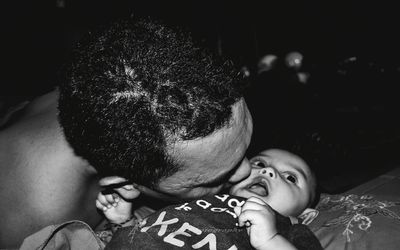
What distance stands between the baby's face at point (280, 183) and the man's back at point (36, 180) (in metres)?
0.66

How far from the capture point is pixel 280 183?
4.52 ft

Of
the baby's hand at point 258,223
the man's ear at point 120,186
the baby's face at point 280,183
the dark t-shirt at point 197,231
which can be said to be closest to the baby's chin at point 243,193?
the baby's face at point 280,183

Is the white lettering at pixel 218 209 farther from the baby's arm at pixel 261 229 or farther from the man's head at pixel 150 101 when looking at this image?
the man's head at pixel 150 101

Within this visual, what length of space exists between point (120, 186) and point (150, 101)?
0.40 meters

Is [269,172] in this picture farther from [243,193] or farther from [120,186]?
[120,186]

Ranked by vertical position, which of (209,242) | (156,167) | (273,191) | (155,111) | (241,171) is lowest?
(273,191)

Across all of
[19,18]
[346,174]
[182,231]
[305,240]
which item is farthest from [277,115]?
[19,18]

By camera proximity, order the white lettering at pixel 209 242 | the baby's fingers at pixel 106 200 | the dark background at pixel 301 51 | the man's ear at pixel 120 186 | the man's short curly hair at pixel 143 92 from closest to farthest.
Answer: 1. the man's short curly hair at pixel 143 92
2. the white lettering at pixel 209 242
3. the man's ear at pixel 120 186
4. the baby's fingers at pixel 106 200
5. the dark background at pixel 301 51

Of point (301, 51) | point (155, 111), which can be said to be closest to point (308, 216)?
point (155, 111)

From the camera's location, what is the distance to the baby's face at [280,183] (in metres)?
1.37

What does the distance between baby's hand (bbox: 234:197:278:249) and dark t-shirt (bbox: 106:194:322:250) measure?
0.13 feet

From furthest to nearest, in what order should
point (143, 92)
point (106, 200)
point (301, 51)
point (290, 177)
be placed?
point (301, 51)
point (290, 177)
point (106, 200)
point (143, 92)

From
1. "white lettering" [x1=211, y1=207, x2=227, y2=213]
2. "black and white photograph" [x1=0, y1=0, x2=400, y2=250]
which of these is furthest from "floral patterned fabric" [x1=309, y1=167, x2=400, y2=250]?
"white lettering" [x1=211, y1=207, x2=227, y2=213]

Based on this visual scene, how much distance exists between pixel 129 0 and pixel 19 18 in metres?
1.32
